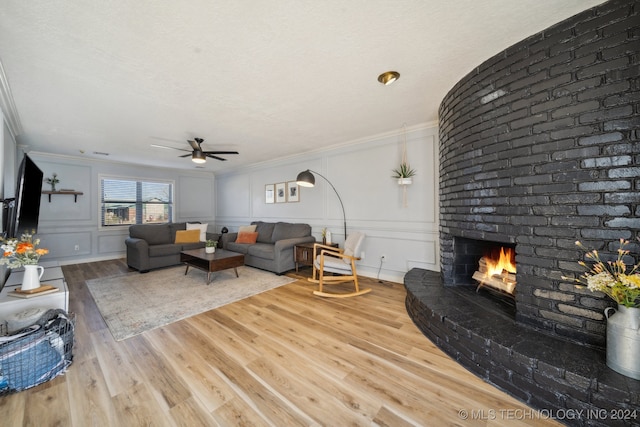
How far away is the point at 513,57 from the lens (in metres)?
1.78

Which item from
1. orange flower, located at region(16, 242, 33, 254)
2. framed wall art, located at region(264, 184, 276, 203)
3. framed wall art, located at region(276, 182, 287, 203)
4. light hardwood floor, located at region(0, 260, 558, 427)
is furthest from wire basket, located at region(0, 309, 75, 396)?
framed wall art, located at region(264, 184, 276, 203)

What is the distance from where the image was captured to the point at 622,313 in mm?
1267

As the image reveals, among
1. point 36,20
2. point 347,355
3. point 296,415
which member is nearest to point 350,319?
point 347,355

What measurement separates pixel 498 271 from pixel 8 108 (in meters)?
5.72

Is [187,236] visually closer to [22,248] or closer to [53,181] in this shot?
[53,181]

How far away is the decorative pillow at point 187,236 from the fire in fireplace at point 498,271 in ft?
17.0

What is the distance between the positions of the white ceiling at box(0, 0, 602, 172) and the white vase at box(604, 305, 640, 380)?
1.86m

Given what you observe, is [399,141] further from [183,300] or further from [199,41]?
[183,300]

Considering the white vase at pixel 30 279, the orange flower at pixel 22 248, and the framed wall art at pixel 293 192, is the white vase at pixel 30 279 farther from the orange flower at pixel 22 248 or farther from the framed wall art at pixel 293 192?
the framed wall art at pixel 293 192

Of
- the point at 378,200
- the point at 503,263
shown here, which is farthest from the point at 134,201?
the point at 503,263

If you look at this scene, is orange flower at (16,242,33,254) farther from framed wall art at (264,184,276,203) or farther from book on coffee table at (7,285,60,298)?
framed wall art at (264,184,276,203)

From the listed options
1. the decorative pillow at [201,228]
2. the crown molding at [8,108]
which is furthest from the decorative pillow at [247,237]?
the crown molding at [8,108]

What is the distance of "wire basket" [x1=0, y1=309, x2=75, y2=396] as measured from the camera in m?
1.50

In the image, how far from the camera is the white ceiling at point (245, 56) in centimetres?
145
